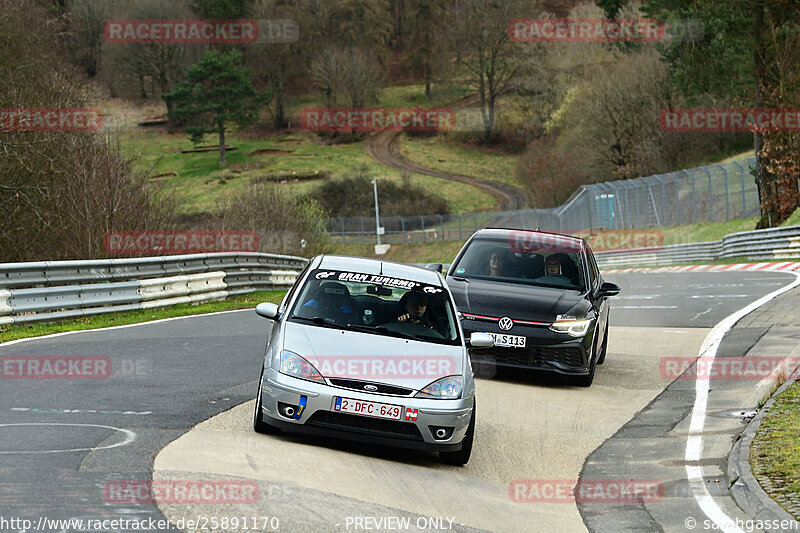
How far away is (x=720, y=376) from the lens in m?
12.8

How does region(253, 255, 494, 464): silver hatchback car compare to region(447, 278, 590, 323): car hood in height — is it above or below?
above

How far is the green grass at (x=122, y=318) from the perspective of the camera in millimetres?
15805

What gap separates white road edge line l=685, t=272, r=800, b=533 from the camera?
6812 millimetres

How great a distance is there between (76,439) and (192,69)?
104452mm

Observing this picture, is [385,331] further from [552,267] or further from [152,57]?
[152,57]

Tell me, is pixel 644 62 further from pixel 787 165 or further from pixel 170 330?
pixel 170 330

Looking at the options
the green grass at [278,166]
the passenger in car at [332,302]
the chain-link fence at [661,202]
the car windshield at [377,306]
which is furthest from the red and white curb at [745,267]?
the green grass at [278,166]

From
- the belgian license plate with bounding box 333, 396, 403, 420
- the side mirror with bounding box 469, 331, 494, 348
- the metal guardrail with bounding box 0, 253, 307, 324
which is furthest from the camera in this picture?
the metal guardrail with bounding box 0, 253, 307, 324

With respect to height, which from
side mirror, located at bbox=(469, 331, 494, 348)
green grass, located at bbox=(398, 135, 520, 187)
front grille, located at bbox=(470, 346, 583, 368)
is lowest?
green grass, located at bbox=(398, 135, 520, 187)

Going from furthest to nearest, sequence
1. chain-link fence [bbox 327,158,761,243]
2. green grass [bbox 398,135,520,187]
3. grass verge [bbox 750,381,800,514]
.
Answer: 1. green grass [bbox 398,135,520,187]
2. chain-link fence [bbox 327,158,761,243]
3. grass verge [bbox 750,381,800,514]

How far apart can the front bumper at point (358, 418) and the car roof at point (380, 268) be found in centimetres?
177

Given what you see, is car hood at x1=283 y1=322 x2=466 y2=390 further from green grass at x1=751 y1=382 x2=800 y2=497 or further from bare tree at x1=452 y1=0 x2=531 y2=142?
bare tree at x1=452 y1=0 x2=531 y2=142

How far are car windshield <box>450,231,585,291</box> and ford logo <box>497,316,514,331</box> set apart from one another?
131cm

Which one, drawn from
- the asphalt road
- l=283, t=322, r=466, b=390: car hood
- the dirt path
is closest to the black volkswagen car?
the asphalt road
